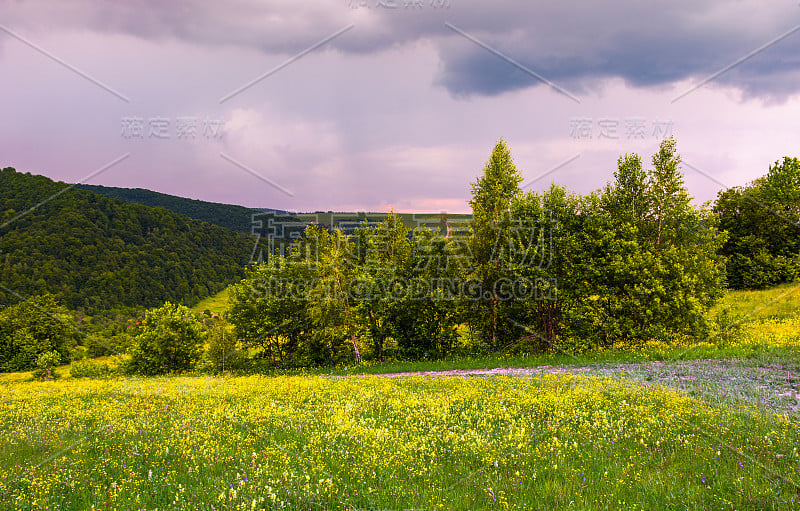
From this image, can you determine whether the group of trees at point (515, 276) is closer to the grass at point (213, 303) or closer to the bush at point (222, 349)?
the bush at point (222, 349)

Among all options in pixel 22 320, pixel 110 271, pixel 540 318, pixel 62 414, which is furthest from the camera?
pixel 110 271

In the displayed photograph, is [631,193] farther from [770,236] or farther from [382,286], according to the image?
[770,236]

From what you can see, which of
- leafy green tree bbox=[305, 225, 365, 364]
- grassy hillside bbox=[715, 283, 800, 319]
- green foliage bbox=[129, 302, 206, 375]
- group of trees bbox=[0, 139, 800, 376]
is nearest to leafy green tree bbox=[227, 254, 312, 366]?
group of trees bbox=[0, 139, 800, 376]

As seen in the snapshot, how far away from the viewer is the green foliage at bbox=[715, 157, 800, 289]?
160ft

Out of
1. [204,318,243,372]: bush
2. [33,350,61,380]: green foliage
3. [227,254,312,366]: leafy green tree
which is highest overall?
[227,254,312,366]: leafy green tree

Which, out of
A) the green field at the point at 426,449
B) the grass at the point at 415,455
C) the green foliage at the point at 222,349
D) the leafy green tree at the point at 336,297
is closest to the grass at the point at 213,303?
the green foliage at the point at 222,349

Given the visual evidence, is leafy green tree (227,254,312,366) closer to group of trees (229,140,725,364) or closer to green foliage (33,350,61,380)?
group of trees (229,140,725,364)

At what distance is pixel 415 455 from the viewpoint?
7.84 meters

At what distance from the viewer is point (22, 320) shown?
90.6 meters

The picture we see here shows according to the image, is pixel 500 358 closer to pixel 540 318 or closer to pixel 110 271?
pixel 540 318

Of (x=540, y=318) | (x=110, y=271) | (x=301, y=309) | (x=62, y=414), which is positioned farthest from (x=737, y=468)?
(x=110, y=271)

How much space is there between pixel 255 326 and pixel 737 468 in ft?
135

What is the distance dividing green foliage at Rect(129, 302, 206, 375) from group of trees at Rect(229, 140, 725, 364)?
5808 mm

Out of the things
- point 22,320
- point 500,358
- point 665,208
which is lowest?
point 22,320
